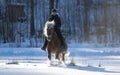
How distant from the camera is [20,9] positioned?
44781mm

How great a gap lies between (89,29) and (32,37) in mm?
5548

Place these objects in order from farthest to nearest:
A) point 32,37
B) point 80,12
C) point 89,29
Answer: point 80,12 < point 89,29 < point 32,37

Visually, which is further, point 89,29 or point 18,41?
point 89,29

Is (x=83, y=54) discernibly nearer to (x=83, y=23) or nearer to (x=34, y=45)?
(x=34, y=45)

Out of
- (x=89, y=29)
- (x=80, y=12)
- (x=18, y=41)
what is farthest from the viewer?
(x=80, y=12)

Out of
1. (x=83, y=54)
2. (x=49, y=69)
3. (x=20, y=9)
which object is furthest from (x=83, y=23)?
(x=49, y=69)

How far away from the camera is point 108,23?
130ft

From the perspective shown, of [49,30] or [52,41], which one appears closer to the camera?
[49,30]

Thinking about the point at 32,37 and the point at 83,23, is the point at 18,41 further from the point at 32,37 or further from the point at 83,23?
the point at 83,23

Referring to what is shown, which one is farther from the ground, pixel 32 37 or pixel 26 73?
pixel 26 73

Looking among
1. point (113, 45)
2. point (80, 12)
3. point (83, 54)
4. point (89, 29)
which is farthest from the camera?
point (80, 12)

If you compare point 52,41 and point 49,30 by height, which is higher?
point 49,30

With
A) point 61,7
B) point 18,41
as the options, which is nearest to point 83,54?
point 18,41

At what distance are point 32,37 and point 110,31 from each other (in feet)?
21.9
